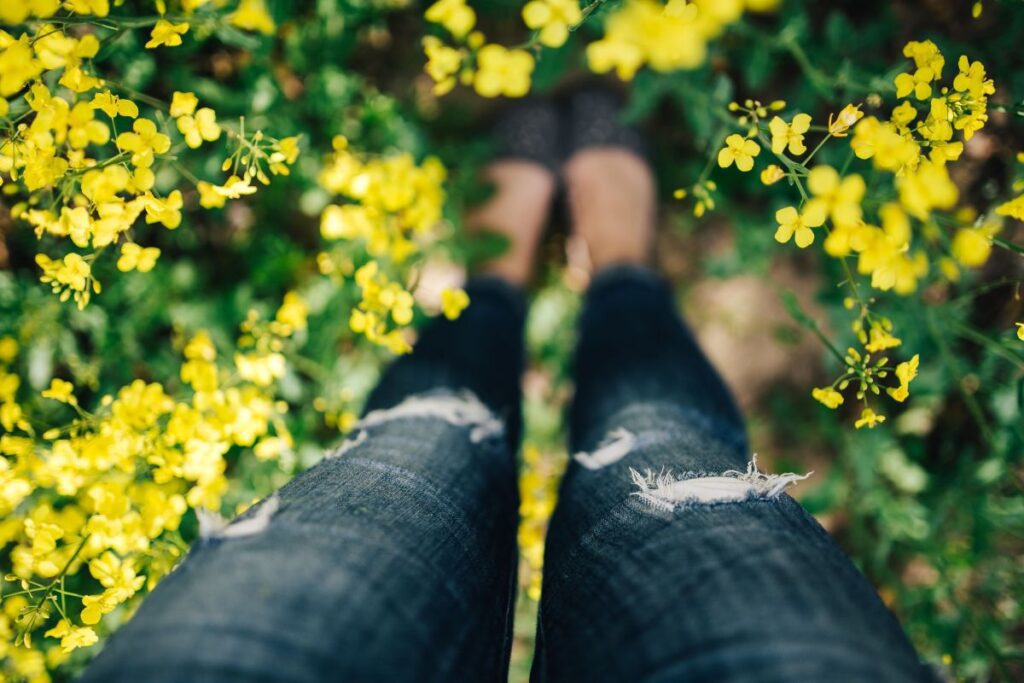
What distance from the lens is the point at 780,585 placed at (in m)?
0.59

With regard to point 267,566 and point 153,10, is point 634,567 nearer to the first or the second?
point 267,566

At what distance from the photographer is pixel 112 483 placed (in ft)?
2.81

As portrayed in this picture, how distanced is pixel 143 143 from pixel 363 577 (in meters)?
0.57

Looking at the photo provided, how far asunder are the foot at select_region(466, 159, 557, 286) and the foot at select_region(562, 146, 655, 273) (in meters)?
0.09

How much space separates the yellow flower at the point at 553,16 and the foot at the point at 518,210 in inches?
35.8

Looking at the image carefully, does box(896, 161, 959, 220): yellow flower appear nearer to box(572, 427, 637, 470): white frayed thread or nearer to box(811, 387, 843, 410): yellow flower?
box(811, 387, 843, 410): yellow flower

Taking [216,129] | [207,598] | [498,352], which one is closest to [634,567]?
[207,598]

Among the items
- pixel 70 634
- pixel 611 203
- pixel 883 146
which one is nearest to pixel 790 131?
pixel 883 146

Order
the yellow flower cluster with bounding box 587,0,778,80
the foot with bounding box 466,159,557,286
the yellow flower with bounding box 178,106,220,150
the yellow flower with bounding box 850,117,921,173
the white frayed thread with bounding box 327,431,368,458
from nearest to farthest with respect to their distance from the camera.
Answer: the yellow flower cluster with bounding box 587,0,778,80 → the yellow flower with bounding box 850,117,921,173 → the yellow flower with bounding box 178,106,220,150 → the white frayed thread with bounding box 327,431,368,458 → the foot with bounding box 466,159,557,286

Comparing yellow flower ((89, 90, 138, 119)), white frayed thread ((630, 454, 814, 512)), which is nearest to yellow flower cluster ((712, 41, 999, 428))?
white frayed thread ((630, 454, 814, 512))

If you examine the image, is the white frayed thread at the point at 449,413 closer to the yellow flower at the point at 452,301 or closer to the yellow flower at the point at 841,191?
the yellow flower at the point at 452,301

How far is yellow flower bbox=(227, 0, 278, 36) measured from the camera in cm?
89

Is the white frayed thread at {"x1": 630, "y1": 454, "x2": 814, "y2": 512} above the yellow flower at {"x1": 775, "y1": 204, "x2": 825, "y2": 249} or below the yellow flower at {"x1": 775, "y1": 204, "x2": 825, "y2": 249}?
below

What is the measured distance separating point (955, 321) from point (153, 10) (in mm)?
1358
